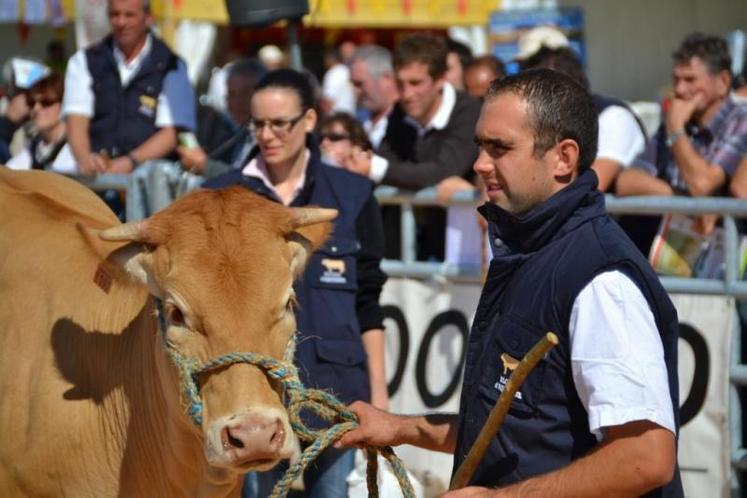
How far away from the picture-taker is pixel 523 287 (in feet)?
10.5

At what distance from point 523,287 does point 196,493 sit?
152cm

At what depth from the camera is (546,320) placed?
3107 millimetres

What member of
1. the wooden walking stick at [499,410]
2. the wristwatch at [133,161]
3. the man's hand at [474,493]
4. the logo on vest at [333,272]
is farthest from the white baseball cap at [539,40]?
the man's hand at [474,493]

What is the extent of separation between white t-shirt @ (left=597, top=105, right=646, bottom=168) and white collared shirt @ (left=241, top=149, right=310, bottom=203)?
194cm

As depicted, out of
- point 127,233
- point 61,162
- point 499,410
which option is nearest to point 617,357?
point 499,410

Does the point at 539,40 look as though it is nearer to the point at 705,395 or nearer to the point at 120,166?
the point at 120,166

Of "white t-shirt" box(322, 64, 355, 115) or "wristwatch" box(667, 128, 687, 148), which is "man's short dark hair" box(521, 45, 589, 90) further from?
A: "white t-shirt" box(322, 64, 355, 115)

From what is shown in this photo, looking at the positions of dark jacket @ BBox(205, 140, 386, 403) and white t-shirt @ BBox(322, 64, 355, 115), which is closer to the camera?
dark jacket @ BBox(205, 140, 386, 403)

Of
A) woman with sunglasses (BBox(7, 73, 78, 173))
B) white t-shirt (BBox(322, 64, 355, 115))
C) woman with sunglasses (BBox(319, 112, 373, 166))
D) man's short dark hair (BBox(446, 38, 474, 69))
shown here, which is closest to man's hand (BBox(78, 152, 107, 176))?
woman with sunglasses (BBox(7, 73, 78, 173))

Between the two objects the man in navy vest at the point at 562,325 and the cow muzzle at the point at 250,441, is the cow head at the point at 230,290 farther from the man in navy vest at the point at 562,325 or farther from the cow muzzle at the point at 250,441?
the man in navy vest at the point at 562,325

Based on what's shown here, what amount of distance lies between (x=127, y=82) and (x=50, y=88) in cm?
126

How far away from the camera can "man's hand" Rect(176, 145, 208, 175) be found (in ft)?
24.3

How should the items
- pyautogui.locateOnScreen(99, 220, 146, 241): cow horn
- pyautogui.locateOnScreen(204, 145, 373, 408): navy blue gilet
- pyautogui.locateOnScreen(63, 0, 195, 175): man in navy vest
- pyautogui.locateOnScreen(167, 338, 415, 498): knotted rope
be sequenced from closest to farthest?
pyautogui.locateOnScreen(167, 338, 415, 498): knotted rope, pyautogui.locateOnScreen(99, 220, 146, 241): cow horn, pyautogui.locateOnScreen(204, 145, 373, 408): navy blue gilet, pyautogui.locateOnScreen(63, 0, 195, 175): man in navy vest

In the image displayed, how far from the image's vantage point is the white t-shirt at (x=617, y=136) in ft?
22.2
